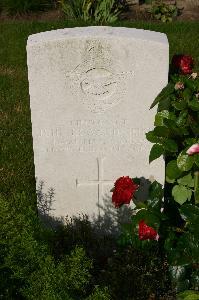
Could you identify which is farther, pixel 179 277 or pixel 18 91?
pixel 18 91

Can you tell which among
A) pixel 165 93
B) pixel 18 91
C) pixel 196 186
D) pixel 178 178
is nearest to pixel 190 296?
pixel 196 186

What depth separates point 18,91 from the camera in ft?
20.8

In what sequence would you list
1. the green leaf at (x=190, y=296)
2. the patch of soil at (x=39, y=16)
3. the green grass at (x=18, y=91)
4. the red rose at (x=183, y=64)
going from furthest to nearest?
the patch of soil at (x=39, y=16) → the green grass at (x=18, y=91) → the red rose at (x=183, y=64) → the green leaf at (x=190, y=296)

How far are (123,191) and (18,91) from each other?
3341 mm

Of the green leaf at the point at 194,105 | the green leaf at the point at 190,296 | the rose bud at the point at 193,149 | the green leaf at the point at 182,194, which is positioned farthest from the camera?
the green leaf at the point at 182,194

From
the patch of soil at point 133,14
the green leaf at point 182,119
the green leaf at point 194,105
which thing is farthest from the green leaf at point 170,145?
the patch of soil at point 133,14

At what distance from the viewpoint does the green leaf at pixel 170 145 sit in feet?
10.4

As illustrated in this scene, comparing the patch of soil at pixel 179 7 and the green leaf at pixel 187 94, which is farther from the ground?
the patch of soil at pixel 179 7

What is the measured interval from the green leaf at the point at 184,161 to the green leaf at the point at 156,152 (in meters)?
0.14

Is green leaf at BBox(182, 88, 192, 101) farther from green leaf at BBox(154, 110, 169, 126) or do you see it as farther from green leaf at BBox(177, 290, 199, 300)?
green leaf at BBox(177, 290, 199, 300)

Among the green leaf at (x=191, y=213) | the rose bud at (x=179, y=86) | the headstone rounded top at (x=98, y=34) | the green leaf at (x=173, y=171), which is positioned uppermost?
the headstone rounded top at (x=98, y=34)

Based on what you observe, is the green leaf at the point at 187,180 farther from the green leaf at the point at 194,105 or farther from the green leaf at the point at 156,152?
the green leaf at the point at 194,105

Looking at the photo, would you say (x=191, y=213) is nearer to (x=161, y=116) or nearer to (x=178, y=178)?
(x=178, y=178)

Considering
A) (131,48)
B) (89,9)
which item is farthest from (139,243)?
(89,9)
